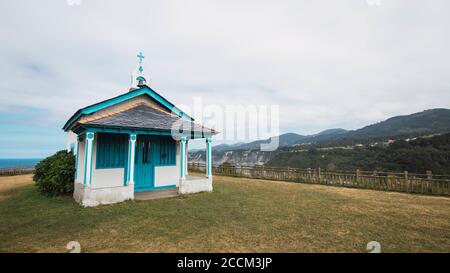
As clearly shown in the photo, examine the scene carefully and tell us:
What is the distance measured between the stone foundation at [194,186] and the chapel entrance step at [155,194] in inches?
17.6

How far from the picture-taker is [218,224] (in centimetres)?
610

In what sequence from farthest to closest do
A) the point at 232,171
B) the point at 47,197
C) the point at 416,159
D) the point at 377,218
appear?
the point at 416,159 < the point at 232,171 < the point at 47,197 < the point at 377,218

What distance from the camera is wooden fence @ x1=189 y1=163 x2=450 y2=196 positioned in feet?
36.8

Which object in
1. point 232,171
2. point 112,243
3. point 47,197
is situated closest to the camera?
point 112,243

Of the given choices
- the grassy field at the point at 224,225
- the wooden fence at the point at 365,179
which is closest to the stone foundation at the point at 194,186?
the grassy field at the point at 224,225

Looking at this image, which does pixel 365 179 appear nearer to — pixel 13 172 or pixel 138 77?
pixel 138 77

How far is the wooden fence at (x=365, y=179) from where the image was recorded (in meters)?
11.2

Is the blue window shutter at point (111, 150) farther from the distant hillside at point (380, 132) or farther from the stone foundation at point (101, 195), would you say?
the distant hillside at point (380, 132)

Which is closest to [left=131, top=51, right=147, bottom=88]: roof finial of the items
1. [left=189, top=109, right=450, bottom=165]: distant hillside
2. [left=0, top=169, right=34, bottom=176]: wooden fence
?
[left=0, top=169, right=34, bottom=176]: wooden fence

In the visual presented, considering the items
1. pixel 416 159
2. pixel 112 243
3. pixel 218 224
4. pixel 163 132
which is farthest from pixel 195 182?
pixel 416 159
